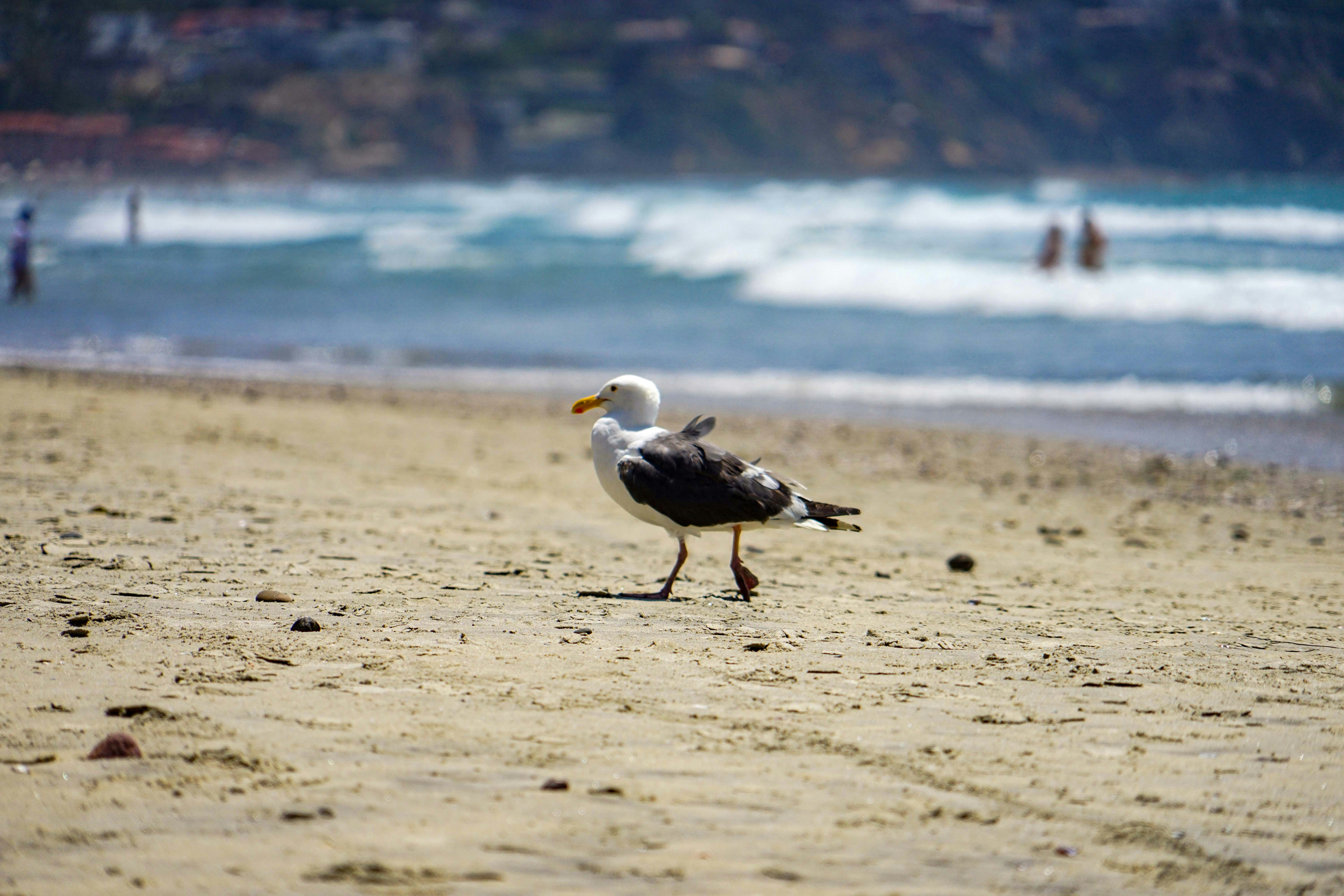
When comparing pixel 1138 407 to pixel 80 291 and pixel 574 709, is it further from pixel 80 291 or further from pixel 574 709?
pixel 80 291

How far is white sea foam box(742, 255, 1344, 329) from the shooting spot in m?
16.7

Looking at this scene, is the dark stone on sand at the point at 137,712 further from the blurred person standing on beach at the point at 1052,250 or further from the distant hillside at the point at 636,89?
the distant hillside at the point at 636,89

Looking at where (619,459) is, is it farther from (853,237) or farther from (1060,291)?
(853,237)

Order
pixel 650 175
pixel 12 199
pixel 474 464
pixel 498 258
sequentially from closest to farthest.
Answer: pixel 474 464
pixel 498 258
pixel 12 199
pixel 650 175

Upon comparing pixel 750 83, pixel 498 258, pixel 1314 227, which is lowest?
pixel 498 258

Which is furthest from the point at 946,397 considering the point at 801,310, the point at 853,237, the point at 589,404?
the point at 853,237

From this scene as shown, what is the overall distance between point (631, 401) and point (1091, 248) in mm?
15637

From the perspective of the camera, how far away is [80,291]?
19562 mm

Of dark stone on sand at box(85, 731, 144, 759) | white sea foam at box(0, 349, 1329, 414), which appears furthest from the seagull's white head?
white sea foam at box(0, 349, 1329, 414)

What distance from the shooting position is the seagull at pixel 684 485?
4.65 m

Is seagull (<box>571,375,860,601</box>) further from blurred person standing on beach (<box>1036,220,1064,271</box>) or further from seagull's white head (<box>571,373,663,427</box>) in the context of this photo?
→ blurred person standing on beach (<box>1036,220,1064,271</box>)

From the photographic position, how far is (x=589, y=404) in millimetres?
5098

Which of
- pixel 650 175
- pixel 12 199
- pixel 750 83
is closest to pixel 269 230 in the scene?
pixel 12 199

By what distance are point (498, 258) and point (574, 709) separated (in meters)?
22.0
